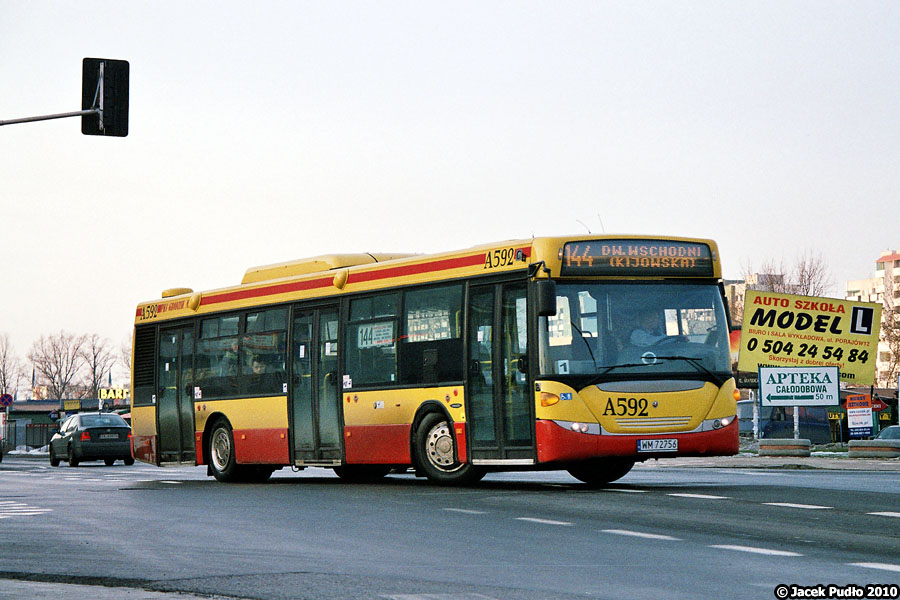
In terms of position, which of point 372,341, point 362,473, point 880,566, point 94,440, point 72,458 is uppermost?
point 372,341

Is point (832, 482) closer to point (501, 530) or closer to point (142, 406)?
point (501, 530)

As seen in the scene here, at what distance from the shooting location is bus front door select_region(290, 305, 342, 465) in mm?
21109

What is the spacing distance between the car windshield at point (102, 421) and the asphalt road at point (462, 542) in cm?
2187

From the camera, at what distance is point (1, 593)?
340 inches

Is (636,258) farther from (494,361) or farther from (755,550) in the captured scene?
(755,550)

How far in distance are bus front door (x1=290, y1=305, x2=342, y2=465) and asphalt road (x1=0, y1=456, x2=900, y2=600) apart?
85.9 inches

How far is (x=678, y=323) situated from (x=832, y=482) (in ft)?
11.8

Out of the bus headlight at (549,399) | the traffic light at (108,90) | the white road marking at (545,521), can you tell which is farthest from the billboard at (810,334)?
the white road marking at (545,521)

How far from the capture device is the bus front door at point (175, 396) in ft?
81.5

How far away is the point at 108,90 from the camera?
1995cm

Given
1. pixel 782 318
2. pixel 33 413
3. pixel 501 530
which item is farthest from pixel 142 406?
pixel 33 413

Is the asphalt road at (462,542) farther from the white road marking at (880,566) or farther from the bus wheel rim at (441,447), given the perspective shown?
the bus wheel rim at (441,447)

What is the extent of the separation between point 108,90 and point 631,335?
26.3ft

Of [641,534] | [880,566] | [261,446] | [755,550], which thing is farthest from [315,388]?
[880,566]
